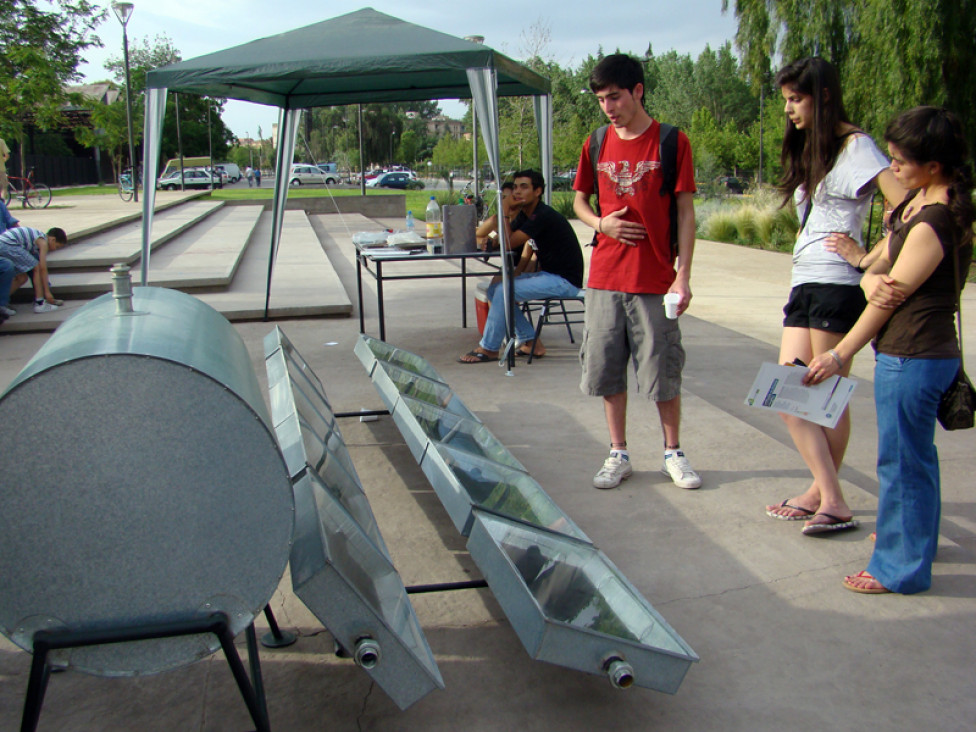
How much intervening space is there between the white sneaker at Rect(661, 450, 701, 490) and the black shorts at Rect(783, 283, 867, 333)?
101 cm

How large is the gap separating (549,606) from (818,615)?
1.06m

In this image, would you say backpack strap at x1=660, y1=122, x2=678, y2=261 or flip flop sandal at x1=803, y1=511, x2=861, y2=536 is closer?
flip flop sandal at x1=803, y1=511, x2=861, y2=536

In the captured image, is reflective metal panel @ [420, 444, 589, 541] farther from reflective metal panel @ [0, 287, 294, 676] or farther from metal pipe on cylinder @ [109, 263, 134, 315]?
metal pipe on cylinder @ [109, 263, 134, 315]

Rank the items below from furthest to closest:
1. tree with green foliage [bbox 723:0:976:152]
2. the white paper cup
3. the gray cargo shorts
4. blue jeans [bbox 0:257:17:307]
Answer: tree with green foliage [bbox 723:0:976:152] → blue jeans [bbox 0:257:17:307] → the gray cargo shorts → the white paper cup

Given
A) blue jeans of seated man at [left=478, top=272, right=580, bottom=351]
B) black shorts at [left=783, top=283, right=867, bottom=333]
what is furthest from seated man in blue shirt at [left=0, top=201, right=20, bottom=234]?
black shorts at [left=783, top=283, right=867, bottom=333]

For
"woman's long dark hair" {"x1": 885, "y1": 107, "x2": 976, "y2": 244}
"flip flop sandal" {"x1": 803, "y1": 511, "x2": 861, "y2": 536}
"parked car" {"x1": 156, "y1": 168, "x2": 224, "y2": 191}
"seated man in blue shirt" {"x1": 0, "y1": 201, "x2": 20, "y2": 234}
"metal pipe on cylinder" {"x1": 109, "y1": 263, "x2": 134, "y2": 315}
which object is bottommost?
"flip flop sandal" {"x1": 803, "y1": 511, "x2": 861, "y2": 536}

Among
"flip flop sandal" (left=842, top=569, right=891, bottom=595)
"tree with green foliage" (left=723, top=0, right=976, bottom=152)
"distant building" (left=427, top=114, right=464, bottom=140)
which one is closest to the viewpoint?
"flip flop sandal" (left=842, top=569, right=891, bottom=595)

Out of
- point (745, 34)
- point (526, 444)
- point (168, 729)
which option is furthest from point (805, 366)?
point (745, 34)

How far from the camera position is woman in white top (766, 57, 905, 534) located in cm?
309

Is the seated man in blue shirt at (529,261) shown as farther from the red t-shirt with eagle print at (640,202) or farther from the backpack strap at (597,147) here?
the red t-shirt with eagle print at (640,202)

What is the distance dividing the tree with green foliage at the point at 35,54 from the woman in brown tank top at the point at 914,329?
22.4 metres

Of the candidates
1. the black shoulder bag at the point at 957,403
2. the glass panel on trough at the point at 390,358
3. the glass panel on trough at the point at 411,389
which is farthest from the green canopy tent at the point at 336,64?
the black shoulder bag at the point at 957,403

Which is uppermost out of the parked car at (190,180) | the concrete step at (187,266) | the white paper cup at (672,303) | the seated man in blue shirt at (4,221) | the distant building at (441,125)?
the distant building at (441,125)

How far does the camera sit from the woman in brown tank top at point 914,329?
2637 mm
